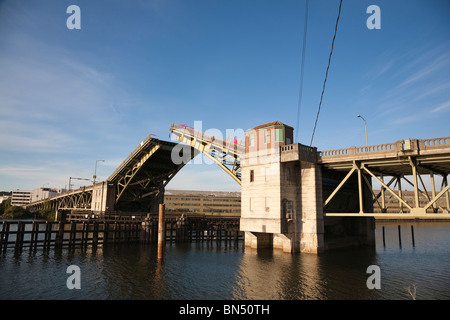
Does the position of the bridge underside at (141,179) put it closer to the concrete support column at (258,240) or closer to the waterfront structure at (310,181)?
the waterfront structure at (310,181)

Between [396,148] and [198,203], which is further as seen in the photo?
[198,203]

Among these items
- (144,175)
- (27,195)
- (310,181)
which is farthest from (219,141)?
(27,195)

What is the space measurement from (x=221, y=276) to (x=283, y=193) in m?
12.7

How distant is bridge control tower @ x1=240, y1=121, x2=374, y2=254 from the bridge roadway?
0.86m

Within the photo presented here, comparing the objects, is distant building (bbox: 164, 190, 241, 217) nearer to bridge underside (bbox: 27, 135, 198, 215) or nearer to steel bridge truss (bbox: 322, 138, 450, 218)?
bridge underside (bbox: 27, 135, 198, 215)

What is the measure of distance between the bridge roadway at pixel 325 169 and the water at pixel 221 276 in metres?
5.10

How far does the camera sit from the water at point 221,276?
16.8 meters

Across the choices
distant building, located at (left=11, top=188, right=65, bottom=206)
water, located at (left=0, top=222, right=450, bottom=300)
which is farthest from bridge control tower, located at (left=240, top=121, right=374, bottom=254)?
distant building, located at (left=11, top=188, right=65, bottom=206)

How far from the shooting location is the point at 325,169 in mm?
34125

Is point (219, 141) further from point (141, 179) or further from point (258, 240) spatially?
point (141, 179)

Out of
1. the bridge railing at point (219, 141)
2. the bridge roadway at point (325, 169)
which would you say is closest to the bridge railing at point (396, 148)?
the bridge roadway at point (325, 169)

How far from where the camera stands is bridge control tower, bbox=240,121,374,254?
30.6 m
